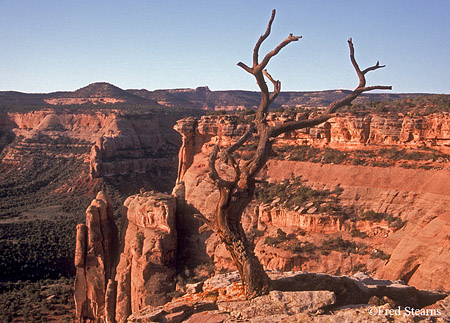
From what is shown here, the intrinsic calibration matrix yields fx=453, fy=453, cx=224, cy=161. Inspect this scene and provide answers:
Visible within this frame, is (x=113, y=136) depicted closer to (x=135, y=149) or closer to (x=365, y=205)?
(x=135, y=149)

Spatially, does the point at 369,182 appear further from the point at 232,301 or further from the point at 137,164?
the point at 137,164

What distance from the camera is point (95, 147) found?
64438 mm

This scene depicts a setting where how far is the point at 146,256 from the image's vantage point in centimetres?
2262

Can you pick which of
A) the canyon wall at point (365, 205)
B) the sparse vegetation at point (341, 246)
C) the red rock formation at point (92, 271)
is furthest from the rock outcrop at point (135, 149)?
the sparse vegetation at point (341, 246)

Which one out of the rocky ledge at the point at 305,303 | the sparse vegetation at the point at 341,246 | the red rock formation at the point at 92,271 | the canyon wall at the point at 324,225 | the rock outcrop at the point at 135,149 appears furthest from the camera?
the rock outcrop at the point at 135,149

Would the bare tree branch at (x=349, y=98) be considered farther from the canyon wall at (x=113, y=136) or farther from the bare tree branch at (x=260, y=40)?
the canyon wall at (x=113, y=136)

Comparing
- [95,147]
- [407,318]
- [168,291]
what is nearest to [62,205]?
[95,147]

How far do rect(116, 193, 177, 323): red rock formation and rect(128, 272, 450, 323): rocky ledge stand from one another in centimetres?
1149

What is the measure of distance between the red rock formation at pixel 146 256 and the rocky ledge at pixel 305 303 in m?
11.5

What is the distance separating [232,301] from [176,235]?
14.8m

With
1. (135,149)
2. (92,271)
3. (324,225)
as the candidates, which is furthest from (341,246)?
(135,149)

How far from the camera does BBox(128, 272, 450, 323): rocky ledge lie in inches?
349

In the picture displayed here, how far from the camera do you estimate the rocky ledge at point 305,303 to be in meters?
8.88

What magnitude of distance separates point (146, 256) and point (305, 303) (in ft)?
47.9
